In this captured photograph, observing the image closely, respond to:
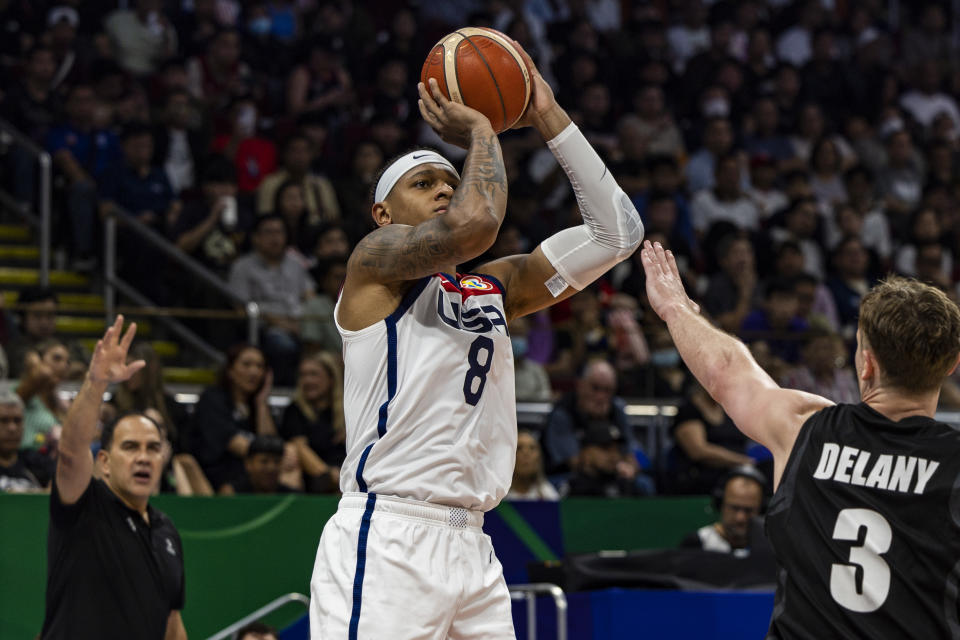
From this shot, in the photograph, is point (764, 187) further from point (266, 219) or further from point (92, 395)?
point (92, 395)

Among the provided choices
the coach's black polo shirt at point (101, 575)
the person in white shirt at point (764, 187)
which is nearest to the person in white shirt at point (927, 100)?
the person in white shirt at point (764, 187)

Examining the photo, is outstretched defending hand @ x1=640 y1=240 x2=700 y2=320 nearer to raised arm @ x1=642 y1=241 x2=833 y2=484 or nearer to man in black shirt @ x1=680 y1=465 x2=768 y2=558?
raised arm @ x1=642 y1=241 x2=833 y2=484

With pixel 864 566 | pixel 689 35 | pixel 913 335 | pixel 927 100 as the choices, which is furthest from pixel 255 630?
pixel 927 100

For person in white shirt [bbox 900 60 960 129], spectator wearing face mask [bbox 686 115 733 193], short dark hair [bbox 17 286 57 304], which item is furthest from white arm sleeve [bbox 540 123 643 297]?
person in white shirt [bbox 900 60 960 129]

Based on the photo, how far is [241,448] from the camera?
30.1 ft

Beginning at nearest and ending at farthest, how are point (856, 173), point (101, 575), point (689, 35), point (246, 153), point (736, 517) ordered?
1. point (101, 575)
2. point (736, 517)
3. point (246, 153)
4. point (856, 173)
5. point (689, 35)

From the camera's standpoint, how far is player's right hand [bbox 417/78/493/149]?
15.5 feet

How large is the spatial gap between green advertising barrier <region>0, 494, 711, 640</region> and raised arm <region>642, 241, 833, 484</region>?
4439 mm

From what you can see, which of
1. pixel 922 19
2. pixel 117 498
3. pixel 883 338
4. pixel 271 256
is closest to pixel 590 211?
pixel 883 338

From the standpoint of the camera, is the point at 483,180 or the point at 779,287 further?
the point at 779,287

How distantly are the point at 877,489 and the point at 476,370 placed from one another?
1.53 metres

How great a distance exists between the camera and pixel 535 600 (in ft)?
27.7

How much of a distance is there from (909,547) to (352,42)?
1251 centimetres

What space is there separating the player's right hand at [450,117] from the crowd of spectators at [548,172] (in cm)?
398
